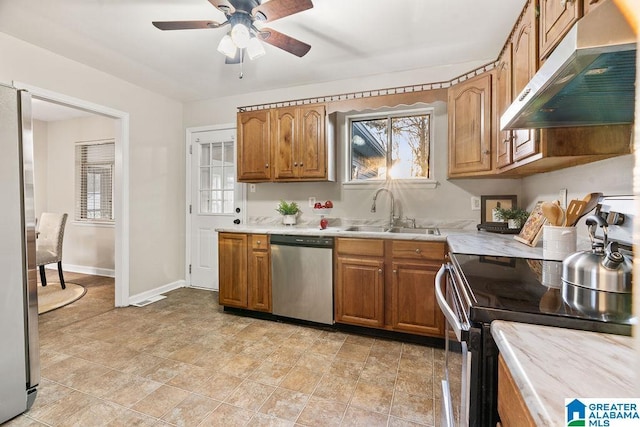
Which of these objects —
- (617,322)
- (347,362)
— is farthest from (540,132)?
(347,362)

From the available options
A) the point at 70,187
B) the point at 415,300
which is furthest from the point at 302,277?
the point at 70,187

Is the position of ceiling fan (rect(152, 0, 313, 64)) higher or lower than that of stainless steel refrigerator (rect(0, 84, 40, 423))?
higher

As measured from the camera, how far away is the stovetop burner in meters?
0.66

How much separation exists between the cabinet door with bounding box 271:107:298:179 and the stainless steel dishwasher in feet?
2.35

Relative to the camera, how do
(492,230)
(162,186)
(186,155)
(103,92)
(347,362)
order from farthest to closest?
(186,155) → (162,186) → (103,92) → (492,230) → (347,362)

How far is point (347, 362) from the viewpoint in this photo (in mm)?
2100

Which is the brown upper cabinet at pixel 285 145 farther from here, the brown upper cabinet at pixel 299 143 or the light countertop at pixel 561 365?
the light countertop at pixel 561 365

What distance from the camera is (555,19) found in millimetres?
1249

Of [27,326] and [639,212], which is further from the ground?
[639,212]

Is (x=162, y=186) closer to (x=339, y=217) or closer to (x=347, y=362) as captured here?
(x=339, y=217)

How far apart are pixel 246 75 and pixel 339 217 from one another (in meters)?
1.80

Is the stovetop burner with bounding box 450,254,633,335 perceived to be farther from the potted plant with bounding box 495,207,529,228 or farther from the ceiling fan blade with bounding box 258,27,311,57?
the ceiling fan blade with bounding box 258,27,311,57

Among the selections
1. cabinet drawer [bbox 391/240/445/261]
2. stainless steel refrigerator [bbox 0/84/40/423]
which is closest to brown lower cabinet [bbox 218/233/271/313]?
cabinet drawer [bbox 391/240/445/261]

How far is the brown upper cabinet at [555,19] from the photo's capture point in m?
1.09
